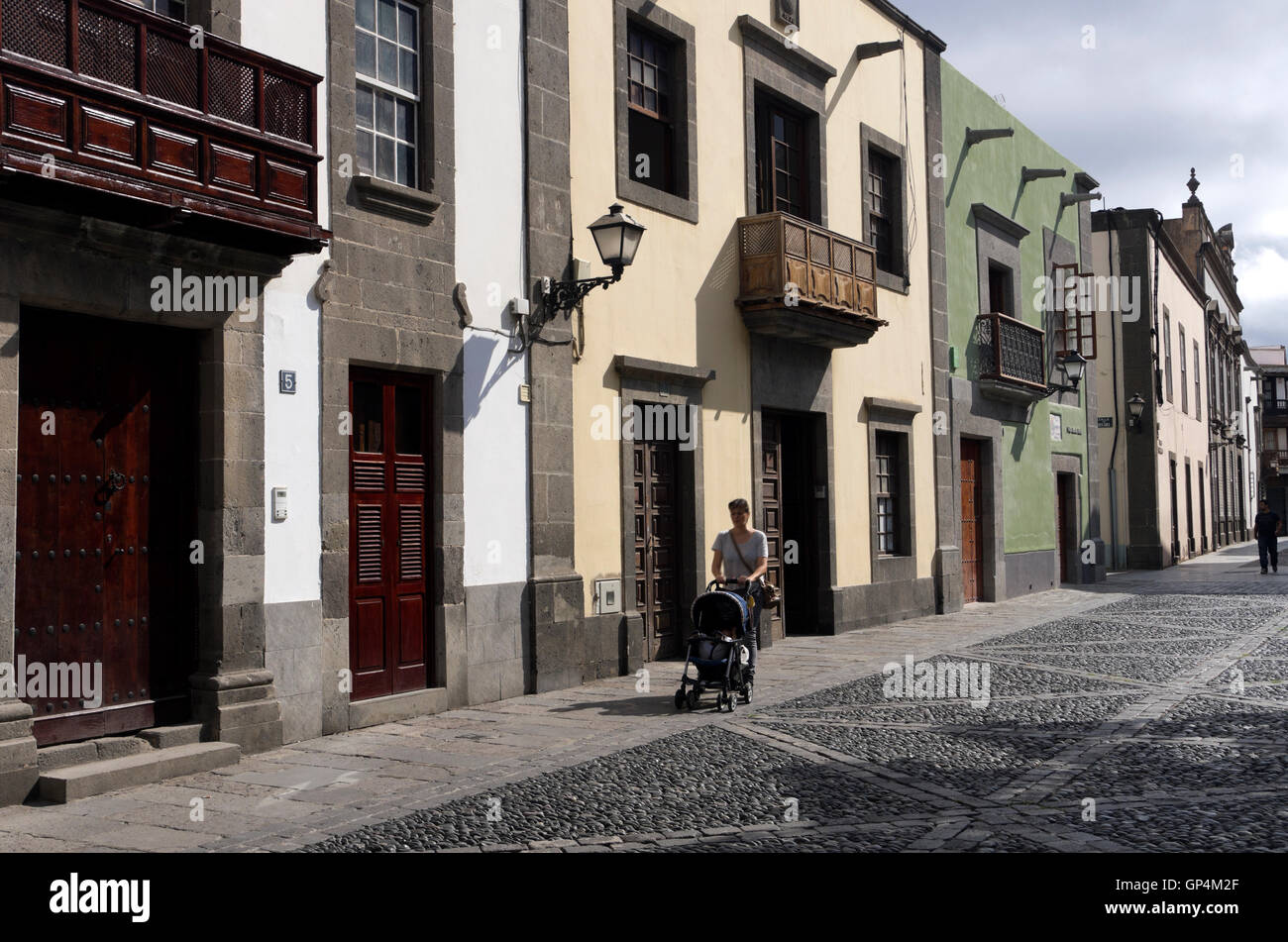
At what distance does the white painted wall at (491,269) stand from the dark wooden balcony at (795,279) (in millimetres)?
4024

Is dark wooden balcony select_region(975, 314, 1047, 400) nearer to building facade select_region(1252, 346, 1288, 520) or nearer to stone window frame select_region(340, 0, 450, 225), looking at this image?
stone window frame select_region(340, 0, 450, 225)

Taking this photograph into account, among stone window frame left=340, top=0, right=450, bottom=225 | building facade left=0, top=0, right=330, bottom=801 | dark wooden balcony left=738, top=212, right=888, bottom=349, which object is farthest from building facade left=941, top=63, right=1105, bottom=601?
building facade left=0, top=0, right=330, bottom=801

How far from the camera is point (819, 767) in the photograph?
729 centimetres

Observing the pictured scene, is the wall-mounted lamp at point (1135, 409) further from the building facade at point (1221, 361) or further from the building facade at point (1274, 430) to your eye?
Result: the building facade at point (1274, 430)

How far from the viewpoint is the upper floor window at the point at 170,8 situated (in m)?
7.92

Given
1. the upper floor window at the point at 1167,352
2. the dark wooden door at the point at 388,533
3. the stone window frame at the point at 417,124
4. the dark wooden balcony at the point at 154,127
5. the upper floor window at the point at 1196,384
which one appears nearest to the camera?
the dark wooden balcony at the point at 154,127

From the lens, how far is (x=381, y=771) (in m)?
7.43

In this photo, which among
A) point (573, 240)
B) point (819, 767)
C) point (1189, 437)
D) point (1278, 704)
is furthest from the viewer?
point (1189, 437)

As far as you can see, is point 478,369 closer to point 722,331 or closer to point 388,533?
point 388,533

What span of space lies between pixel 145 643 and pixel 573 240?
552 centimetres

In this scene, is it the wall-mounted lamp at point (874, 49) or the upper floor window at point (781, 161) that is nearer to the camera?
the upper floor window at point (781, 161)

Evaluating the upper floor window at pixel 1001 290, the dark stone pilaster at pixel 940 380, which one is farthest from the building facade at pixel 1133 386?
the dark stone pilaster at pixel 940 380
